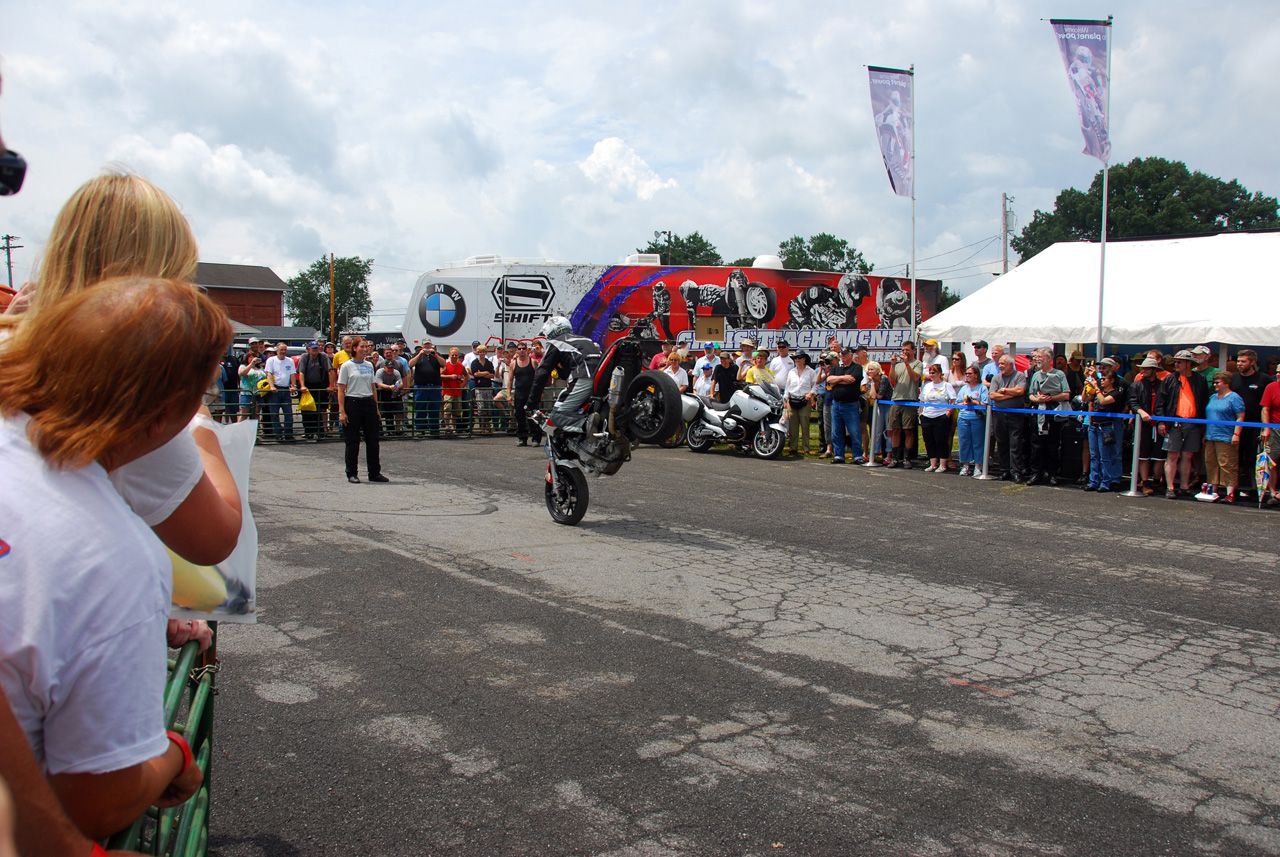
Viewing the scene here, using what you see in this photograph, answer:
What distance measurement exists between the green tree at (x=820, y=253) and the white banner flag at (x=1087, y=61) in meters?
121

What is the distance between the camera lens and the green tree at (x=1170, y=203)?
77.6m

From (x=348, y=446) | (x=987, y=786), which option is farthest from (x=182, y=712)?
(x=348, y=446)

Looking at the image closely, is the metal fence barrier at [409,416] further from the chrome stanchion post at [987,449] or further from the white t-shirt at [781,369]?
the chrome stanchion post at [987,449]

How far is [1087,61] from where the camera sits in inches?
581

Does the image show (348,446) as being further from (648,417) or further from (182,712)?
(182,712)

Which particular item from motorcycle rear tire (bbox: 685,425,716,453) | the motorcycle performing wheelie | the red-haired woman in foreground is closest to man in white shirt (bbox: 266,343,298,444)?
motorcycle rear tire (bbox: 685,425,716,453)

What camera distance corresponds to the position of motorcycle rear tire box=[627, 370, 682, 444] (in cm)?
838

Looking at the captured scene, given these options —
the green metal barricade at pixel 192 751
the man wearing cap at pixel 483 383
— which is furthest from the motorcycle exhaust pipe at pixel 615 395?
the man wearing cap at pixel 483 383

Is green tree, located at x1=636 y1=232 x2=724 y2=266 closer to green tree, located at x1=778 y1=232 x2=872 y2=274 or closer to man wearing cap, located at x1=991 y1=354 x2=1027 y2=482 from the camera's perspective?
green tree, located at x1=778 y1=232 x2=872 y2=274

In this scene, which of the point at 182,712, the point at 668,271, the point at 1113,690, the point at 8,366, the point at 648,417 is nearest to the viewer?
the point at 8,366

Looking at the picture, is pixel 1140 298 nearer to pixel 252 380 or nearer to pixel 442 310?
pixel 252 380

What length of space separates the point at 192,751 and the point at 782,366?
15700mm

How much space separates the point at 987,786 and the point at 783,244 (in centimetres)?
13944

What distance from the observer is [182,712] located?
13.5 ft
